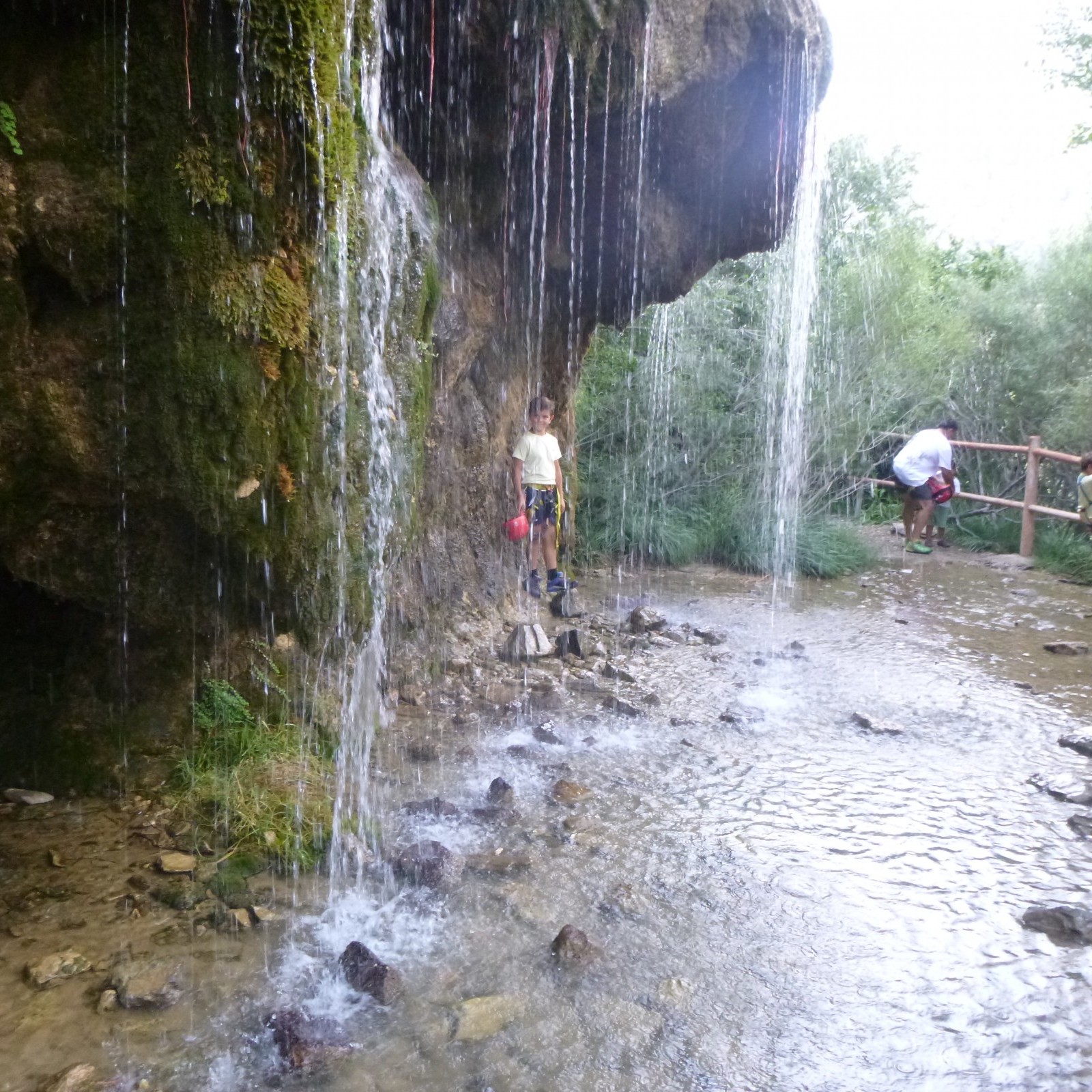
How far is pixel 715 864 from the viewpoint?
3.83 metres

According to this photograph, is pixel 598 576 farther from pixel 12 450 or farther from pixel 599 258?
pixel 12 450

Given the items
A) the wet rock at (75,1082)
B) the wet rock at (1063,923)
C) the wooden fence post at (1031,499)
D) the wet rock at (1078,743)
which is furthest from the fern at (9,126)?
the wooden fence post at (1031,499)

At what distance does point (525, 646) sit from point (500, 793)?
2.43 metres

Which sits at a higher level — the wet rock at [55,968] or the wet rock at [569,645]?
the wet rock at [569,645]

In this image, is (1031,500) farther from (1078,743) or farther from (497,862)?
(497,862)

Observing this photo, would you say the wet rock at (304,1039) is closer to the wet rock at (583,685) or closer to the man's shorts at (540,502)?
the wet rock at (583,685)

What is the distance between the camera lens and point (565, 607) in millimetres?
8000

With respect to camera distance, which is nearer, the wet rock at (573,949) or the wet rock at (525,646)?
the wet rock at (573,949)

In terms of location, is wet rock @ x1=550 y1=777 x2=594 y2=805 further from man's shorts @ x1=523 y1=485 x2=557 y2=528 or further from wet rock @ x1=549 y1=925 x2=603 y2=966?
man's shorts @ x1=523 y1=485 x2=557 y2=528

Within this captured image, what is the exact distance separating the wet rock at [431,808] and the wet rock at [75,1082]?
175 centimetres


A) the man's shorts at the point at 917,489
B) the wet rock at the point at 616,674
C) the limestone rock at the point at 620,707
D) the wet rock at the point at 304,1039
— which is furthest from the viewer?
the man's shorts at the point at 917,489

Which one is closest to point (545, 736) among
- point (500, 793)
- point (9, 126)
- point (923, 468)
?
point (500, 793)

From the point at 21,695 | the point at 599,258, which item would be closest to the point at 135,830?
the point at 21,695

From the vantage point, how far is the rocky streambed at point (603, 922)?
2666 millimetres
